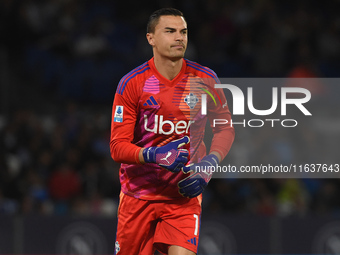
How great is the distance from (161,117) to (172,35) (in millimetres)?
594

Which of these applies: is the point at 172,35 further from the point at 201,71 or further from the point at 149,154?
the point at 149,154

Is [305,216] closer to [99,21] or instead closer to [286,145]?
[286,145]

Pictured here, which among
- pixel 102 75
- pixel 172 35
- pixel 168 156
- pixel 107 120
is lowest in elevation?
pixel 168 156

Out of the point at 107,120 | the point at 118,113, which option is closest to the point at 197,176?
the point at 118,113

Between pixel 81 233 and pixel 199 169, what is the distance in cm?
534

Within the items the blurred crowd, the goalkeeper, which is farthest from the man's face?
the blurred crowd

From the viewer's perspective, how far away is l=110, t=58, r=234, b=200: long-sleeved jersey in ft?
15.9

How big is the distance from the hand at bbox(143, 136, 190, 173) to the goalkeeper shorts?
42cm

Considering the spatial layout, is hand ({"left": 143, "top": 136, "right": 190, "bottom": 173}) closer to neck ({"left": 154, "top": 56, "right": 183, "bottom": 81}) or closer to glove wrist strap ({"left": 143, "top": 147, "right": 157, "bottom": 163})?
glove wrist strap ({"left": 143, "top": 147, "right": 157, "bottom": 163})

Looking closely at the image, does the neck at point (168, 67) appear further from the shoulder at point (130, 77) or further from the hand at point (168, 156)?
the hand at point (168, 156)

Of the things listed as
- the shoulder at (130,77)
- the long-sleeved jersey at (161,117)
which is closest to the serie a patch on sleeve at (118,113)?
the long-sleeved jersey at (161,117)

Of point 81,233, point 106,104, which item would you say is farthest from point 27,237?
point 106,104

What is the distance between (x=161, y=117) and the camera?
4.85 metres

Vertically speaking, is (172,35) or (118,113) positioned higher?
(172,35)
